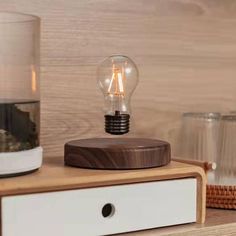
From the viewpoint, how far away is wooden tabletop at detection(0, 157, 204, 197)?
0.74 metres

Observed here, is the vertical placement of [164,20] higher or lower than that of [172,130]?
higher

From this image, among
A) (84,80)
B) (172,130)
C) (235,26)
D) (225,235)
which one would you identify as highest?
(235,26)

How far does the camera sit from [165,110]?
45.9 inches

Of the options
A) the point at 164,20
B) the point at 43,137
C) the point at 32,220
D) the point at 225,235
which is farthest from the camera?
the point at 164,20

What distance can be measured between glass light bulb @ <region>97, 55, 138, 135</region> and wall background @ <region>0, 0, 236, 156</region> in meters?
0.12

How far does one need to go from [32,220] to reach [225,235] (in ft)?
1.00

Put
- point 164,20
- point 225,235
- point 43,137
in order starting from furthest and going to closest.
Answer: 1. point 164,20
2. point 43,137
3. point 225,235

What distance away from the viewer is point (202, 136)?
110 cm

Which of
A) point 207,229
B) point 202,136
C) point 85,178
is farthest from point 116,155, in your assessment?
point 202,136

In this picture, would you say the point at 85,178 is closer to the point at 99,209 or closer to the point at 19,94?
the point at 99,209

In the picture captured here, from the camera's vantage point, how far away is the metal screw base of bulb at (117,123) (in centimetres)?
91

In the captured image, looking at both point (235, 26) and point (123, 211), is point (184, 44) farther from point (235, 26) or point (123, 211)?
point (123, 211)

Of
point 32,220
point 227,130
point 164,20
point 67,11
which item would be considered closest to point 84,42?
point 67,11

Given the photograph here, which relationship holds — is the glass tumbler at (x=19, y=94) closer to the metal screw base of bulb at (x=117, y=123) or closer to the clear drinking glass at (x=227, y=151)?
the metal screw base of bulb at (x=117, y=123)
